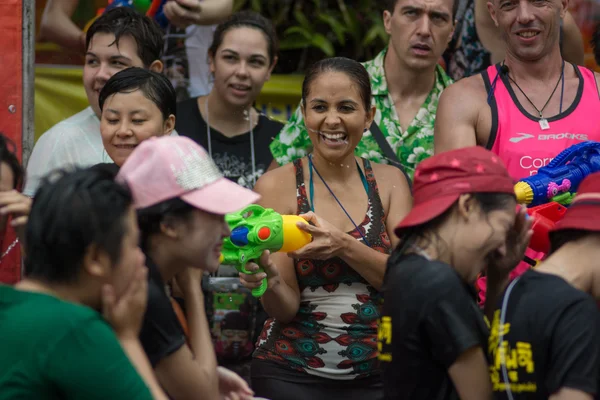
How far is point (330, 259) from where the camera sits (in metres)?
3.76

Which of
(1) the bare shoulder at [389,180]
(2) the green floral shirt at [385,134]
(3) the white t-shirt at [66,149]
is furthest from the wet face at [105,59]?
(1) the bare shoulder at [389,180]

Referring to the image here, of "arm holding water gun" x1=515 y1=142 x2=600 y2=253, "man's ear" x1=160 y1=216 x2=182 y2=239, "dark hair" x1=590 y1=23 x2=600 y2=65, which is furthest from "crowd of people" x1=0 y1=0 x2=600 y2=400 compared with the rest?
"arm holding water gun" x1=515 y1=142 x2=600 y2=253

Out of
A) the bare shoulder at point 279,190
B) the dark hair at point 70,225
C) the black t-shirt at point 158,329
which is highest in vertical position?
the dark hair at point 70,225

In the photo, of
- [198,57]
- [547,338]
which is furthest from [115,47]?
[547,338]

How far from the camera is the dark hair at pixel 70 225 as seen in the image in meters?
2.26

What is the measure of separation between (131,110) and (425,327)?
66.4 inches

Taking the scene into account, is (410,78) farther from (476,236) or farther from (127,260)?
(127,260)

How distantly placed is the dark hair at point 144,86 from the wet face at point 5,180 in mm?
1030

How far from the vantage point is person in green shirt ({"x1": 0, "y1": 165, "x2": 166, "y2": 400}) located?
2.12 metres

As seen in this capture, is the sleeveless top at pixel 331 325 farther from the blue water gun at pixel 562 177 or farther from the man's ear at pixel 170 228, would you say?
A: the man's ear at pixel 170 228

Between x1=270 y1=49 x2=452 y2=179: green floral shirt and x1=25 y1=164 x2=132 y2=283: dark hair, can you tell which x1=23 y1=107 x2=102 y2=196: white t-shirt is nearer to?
x1=270 y1=49 x2=452 y2=179: green floral shirt

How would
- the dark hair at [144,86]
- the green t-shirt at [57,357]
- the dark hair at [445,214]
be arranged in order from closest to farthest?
the green t-shirt at [57,357], the dark hair at [445,214], the dark hair at [144,86]

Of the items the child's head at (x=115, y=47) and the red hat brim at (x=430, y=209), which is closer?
the red hat brim at (x=430, y=209)

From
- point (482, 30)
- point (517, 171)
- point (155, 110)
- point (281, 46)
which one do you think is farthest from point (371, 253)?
point (281, 46)
